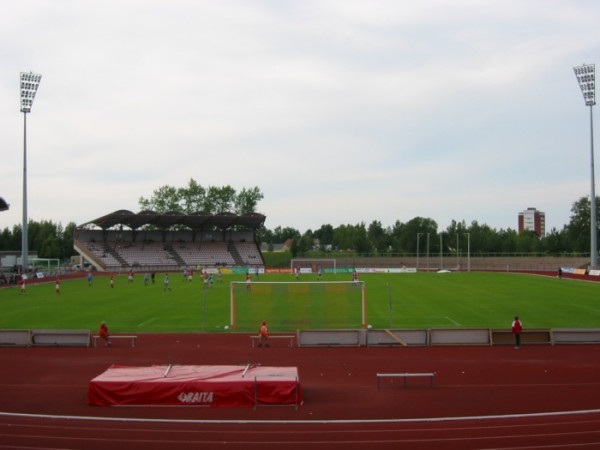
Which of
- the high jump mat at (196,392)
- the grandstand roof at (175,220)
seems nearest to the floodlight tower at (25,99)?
the grandstand roof at (175,220)

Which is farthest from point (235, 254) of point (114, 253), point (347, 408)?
point (347, 408)

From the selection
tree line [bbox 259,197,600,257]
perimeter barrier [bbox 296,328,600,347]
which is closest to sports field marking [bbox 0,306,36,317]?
perimeter barrier [bbox 296,328,600,347]

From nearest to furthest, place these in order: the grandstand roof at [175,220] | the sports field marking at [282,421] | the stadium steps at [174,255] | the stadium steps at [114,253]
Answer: the sports field marking at [282,421] < the grandstand roof at [175,220] < the stadium steps at [114,253] < the stadium steps at [174,255]

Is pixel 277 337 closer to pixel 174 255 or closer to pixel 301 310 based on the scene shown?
pixel 301 310

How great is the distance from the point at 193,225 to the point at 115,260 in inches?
564

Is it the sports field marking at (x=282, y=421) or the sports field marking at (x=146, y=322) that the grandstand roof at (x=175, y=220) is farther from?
the sports field marking at (x=282, y=421)

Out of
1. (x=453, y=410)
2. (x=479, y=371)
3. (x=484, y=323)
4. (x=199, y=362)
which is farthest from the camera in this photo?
(x=484, y=323)

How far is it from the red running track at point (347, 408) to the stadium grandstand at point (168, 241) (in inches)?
2917

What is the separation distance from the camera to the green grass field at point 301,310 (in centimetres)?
3278

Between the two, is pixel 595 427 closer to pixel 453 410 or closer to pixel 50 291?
pixel 453 410

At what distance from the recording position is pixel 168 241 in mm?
108438

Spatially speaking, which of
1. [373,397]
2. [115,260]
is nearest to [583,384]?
[373,397]

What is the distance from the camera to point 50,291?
54594 mm

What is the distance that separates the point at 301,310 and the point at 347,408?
22143 millimetres
